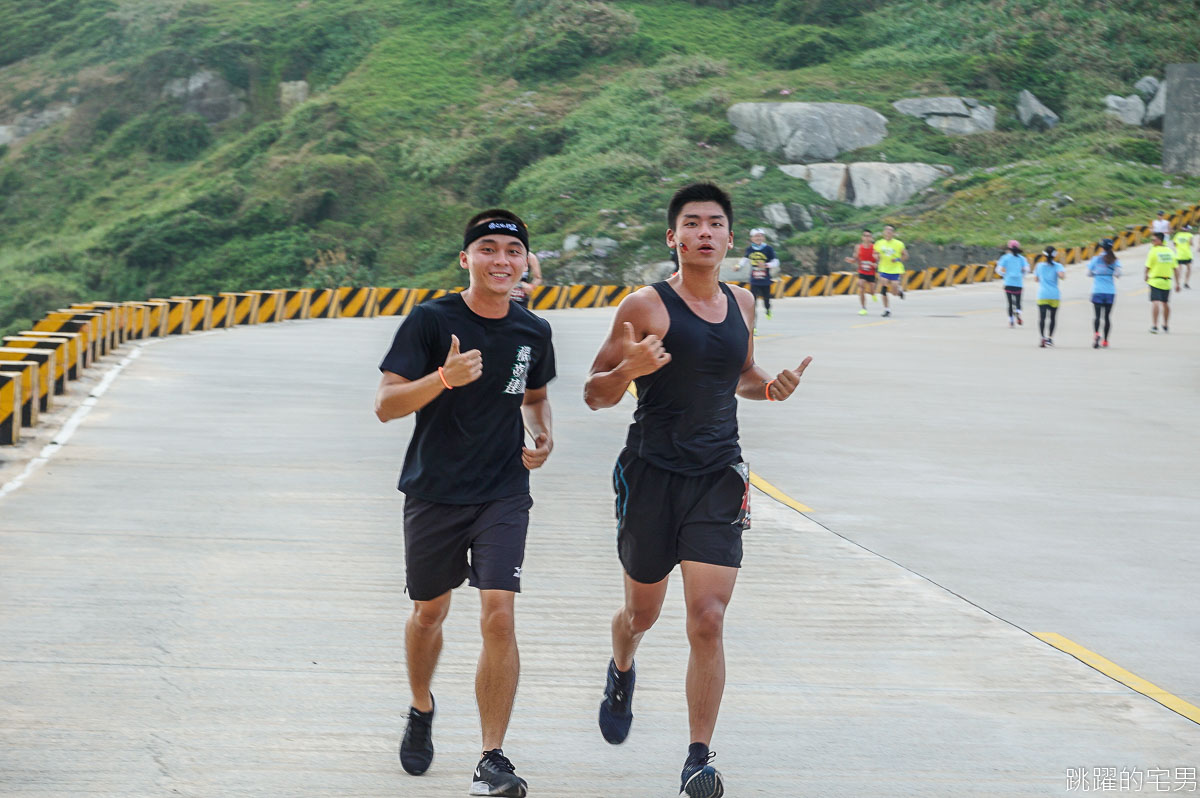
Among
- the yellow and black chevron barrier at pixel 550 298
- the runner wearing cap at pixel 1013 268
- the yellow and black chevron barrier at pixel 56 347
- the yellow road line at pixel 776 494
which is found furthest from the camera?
the yellow and black chevron barrier at pixel 550 298

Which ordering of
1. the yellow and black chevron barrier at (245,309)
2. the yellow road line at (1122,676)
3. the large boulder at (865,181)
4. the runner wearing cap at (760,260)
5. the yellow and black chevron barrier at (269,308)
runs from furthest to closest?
the large boulder at (865,181) → the yellow and black chevron barrier at (269,308) → the yellow and black chevron barrier at (245,309) → the runner wearing cap at (760,260) → the yellow road line at (1122,676)

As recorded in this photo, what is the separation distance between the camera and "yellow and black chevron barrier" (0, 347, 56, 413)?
1589cm

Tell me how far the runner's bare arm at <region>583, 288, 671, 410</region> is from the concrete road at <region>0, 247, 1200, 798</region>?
1.48m

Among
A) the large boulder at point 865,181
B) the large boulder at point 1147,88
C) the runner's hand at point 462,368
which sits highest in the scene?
the large boulder at point 1147,88

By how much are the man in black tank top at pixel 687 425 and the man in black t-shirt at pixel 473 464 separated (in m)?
0.43

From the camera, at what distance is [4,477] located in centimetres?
1227

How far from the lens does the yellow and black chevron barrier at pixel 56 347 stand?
17.6m

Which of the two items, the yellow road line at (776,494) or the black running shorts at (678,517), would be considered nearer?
the black running shorts at (678,517)

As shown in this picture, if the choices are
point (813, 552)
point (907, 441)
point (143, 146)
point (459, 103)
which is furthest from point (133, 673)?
point (143, 146)

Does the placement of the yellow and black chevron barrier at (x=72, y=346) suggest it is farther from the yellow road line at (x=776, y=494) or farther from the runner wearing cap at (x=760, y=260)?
the runner wearing cap at (x=760, y=260)

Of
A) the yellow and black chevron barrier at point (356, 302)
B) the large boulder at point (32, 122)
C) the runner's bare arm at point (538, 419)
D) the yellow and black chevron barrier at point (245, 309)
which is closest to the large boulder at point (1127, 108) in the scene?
the yellow and black chevron barrier at point (356, 302)

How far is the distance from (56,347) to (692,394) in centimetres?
1342

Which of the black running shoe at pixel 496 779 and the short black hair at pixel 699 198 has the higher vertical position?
the short black hair at pixel 699 198

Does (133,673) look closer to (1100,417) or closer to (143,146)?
(1100,417)
